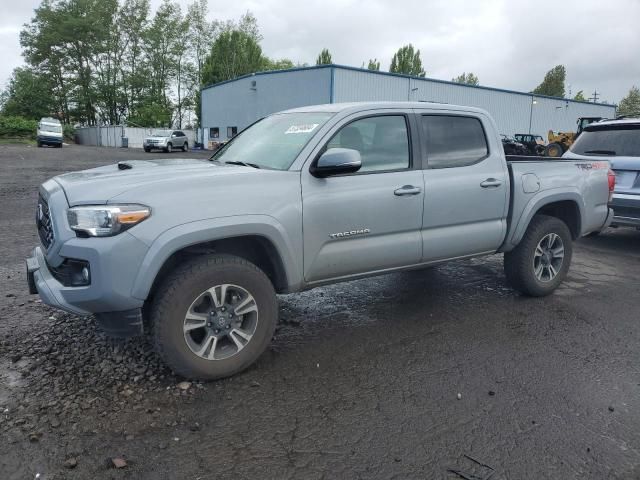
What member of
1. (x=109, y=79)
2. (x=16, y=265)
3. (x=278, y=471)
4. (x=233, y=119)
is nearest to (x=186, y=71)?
(x=109, y=79)

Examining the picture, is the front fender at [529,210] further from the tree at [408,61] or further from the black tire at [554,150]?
the tree at [408,61]

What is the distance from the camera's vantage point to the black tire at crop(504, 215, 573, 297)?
15.8 ft

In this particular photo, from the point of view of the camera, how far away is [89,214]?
2.82 m

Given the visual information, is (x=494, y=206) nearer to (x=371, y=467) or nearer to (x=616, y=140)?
(x=371, y=467)

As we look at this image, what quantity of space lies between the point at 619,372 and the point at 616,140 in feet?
16.4

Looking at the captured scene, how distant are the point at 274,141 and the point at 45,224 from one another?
5.75ft

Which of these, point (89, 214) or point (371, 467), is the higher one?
point (89, 214)

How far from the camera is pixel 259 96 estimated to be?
33812 mm

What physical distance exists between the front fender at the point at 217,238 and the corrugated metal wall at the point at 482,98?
24.1m

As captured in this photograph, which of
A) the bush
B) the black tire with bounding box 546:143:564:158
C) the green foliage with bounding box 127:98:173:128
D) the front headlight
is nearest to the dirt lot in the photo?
the front headlight

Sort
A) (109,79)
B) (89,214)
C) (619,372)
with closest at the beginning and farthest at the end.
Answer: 1. (89,214)
2. (619,372)
3. (109,79)

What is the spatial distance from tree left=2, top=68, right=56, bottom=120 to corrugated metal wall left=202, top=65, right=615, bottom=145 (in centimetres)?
2452

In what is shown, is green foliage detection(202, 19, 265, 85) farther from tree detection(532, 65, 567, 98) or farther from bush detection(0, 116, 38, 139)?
tree detection(532, 65, 567, 98)

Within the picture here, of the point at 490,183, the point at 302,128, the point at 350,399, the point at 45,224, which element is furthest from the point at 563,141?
the point at 45,224
